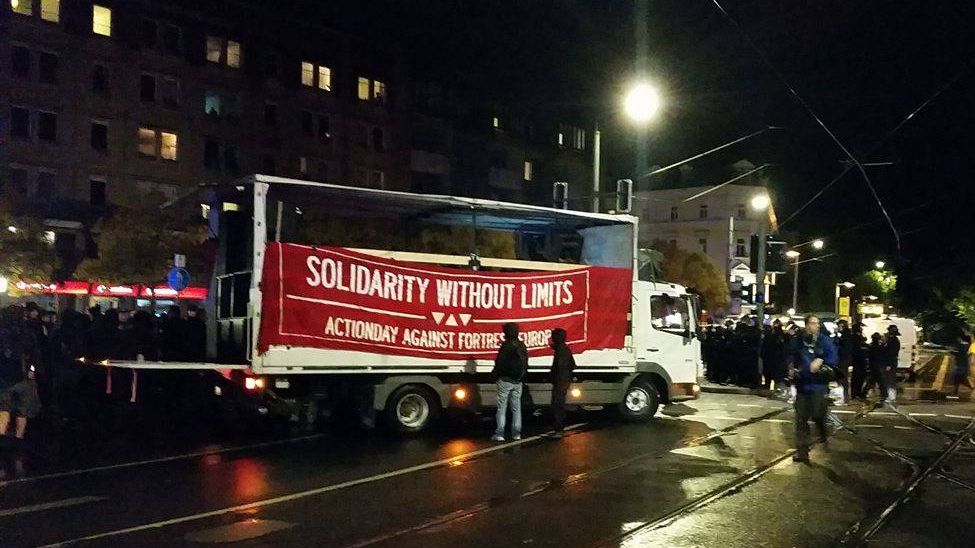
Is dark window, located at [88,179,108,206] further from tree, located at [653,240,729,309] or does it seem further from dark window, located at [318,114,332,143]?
tree, located at [653,240,729,309]

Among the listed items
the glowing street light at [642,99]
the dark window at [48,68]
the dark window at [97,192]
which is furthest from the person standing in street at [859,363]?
the dark window at [48,68]

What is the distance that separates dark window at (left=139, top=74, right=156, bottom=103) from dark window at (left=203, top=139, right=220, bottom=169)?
141 inches

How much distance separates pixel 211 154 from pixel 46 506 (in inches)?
1589

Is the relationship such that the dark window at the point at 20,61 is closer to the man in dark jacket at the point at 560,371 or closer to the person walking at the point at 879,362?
the man in dark jacket at the point at 560,371

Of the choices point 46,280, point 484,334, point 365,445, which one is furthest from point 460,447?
point 46,280

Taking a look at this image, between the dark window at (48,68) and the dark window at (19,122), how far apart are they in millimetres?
1718

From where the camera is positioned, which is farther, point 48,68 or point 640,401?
point 48,68

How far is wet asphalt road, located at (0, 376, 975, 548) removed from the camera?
7.22 m

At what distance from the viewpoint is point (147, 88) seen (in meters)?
43.4

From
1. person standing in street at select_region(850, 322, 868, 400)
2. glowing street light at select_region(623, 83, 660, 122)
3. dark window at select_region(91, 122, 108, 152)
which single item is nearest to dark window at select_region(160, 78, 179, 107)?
dark window at select_region(91, 122, 108, 152)

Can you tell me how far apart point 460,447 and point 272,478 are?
10.2ft

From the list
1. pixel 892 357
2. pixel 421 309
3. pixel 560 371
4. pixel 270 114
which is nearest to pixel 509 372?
pixel 560 371

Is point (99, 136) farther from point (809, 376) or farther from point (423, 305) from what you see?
point (809, 376)

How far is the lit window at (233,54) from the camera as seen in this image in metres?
46.6
